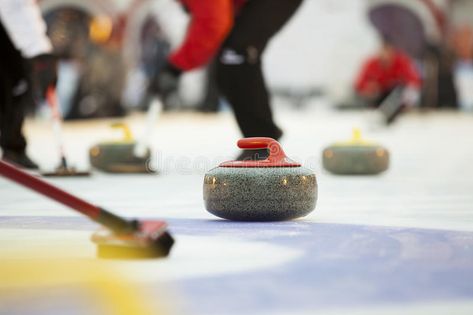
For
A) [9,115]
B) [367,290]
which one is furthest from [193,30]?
[367,290]

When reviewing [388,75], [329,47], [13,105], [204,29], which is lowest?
[329,47]

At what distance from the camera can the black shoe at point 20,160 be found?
16.5 ft

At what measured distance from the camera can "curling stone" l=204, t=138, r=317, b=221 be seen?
2.62 m

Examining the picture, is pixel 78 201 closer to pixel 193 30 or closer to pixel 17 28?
pixel 193 30

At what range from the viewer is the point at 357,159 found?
189 inches

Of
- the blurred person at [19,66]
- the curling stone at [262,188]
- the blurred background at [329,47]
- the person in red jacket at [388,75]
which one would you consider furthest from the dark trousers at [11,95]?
the blurred background at [329,47]

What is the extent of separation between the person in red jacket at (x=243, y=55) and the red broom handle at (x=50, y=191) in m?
2.40

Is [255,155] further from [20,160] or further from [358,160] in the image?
[20,160]

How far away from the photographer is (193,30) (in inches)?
165

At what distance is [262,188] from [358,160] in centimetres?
224

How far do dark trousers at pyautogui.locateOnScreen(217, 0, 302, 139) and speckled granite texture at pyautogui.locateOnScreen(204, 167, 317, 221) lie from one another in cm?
169

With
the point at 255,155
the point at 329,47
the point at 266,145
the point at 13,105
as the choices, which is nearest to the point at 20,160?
the point at 13,105

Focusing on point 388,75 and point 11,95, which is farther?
point 388,75

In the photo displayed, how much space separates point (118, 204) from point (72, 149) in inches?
171
